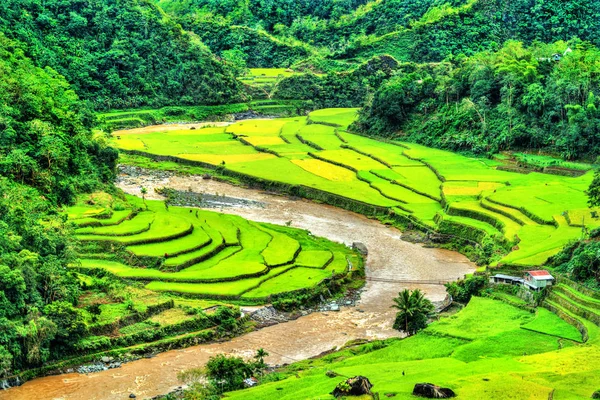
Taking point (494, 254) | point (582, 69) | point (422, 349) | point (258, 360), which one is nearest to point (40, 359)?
point (258, 360)

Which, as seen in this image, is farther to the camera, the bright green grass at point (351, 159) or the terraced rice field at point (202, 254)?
the bright green grass at point (351, 159)

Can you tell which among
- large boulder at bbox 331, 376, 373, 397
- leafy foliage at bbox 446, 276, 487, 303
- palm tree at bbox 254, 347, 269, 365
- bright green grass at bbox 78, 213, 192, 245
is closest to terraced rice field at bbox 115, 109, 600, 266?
leafy foliage at bbox 446, 276, 487, 303

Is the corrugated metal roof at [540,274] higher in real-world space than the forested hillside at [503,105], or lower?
lower

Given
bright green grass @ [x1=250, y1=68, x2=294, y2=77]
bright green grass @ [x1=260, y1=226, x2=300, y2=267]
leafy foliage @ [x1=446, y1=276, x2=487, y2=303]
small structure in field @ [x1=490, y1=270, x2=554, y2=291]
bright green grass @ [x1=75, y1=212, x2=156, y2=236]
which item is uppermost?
bright green grass @ [x1=250, y1=68, x2=294, y2=77]

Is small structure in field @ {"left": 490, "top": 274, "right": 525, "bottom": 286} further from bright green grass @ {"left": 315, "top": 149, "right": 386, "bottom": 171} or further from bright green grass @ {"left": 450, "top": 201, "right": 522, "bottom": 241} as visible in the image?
bright green grass @ {"left": 315, "top": 149, "right": 386, "bottom": 171}

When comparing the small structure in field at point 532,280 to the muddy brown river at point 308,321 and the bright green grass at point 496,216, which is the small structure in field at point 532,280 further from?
the bright green grass at point 496,216

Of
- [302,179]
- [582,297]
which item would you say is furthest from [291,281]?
[302,179]

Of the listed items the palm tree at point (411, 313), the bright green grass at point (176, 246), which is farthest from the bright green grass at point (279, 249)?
the palm tree at point (411, 313)
